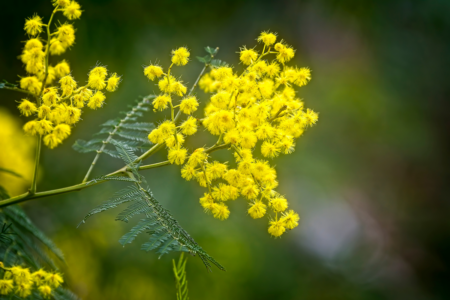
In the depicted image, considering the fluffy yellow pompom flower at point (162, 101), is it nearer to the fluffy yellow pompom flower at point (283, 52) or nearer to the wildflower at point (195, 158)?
the wildflower at point (195, 158)

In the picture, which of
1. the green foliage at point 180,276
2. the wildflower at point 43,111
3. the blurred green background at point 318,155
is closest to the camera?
the green foliage at point 180,276

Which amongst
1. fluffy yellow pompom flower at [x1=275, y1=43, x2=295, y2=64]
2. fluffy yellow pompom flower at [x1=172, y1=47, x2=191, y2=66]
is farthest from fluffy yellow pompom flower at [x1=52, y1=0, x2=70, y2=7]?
fluffy yellow pompom flower at [x1=275, y1=43, x2=295, y2=64]

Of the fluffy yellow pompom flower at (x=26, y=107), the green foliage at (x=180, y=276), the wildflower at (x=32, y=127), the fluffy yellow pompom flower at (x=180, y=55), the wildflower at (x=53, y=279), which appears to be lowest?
the wildflower at (x=53, y=279)

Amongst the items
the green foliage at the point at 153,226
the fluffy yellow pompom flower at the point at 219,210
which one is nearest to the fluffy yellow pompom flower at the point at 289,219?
the fluffy yellow pompom flower at the point at 219,210

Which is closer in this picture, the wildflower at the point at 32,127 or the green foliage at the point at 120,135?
the wildflower at the point at 32,127

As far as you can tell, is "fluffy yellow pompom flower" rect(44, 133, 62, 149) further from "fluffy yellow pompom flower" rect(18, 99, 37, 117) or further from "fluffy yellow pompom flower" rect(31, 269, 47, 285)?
"fluffy yellow pompom flower" rect(31, 269, 47, 285)

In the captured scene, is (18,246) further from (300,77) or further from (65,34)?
(300,77)

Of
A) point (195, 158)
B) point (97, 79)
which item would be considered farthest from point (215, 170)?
point (97, 79)
